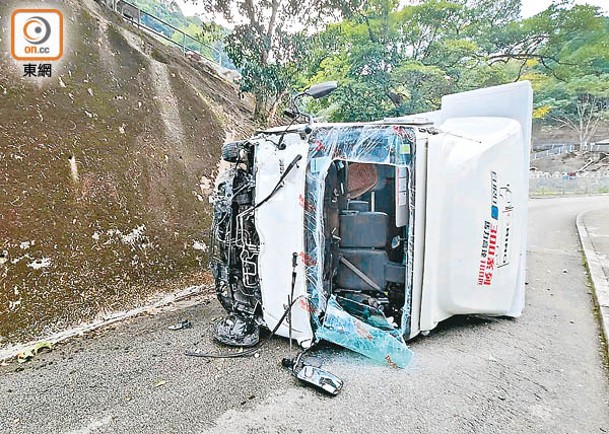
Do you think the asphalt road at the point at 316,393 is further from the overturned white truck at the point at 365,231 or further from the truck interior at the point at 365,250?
the truck interior at the point at 365,250

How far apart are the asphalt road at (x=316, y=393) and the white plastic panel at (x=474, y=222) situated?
331 mm

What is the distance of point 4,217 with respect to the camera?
2.93m

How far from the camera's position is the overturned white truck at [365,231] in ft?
8.07

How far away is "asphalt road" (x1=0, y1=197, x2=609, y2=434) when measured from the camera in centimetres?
194

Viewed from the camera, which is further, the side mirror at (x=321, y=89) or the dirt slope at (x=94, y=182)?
the dirt slope at (x=94, y=182)

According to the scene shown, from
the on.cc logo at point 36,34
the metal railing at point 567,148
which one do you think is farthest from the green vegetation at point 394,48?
the metal railing at point 567,148

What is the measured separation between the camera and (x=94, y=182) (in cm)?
370

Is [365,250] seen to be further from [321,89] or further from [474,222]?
[321,89]

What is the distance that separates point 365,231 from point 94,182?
2569 millimetres

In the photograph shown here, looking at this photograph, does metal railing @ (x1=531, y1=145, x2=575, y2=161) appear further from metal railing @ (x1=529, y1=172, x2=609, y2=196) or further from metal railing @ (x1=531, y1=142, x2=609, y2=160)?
metal railing @ (x1=529, y1=172, x2=609, y2=196)

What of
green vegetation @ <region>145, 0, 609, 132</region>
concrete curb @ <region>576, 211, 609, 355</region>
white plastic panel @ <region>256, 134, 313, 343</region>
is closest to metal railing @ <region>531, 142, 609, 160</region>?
green vegetation @ <region>145, 0, 609, 132</region>

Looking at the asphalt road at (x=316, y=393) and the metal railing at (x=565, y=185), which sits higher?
the metal railing at (x=565, y=185)

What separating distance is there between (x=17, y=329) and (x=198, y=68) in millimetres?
7398

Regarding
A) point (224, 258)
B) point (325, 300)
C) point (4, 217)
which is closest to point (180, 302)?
point (224, 258)
